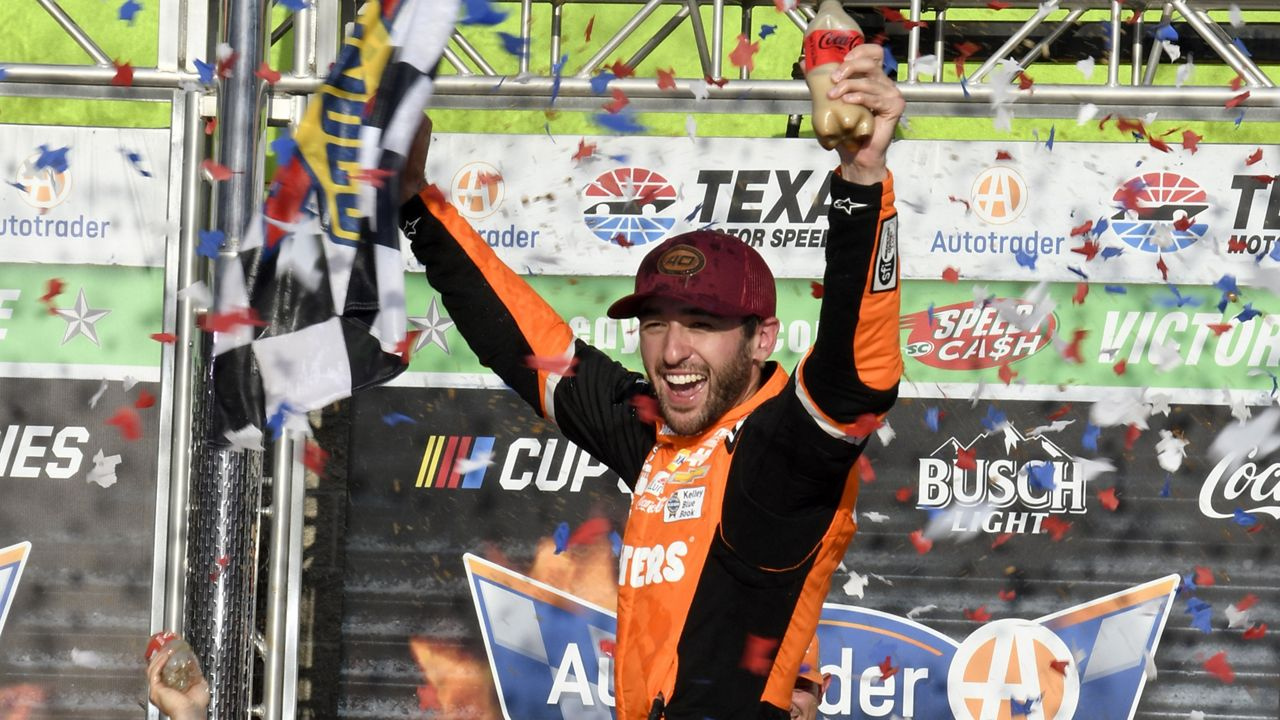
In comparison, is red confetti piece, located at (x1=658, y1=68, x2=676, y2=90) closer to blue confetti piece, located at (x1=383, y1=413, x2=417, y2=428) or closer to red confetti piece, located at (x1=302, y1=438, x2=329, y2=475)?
blue confetti piece, located at (x1=383, y1=413, x2=417, y2=428)

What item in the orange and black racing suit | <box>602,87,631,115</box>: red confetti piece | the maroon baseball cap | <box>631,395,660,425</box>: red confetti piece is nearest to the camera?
the orange and black racing suit

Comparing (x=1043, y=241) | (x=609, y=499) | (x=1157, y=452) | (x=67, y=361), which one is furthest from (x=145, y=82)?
(x=1157, y=452)

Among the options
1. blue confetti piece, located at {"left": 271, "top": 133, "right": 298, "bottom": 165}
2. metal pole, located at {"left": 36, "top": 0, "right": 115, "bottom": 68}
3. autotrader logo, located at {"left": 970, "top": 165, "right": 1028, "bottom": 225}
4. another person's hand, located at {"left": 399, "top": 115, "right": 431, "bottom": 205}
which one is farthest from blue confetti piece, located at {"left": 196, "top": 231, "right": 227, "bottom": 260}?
autotrader logo, located at {"left": 970, "top": 165, "right": 1028, "bottom": 225}

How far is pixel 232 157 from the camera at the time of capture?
5008 millimetres

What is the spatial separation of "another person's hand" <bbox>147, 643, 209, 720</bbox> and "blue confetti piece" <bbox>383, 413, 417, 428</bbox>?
2984 mm

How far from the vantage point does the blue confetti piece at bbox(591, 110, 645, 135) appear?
539cm

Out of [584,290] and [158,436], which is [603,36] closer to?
[584,290]

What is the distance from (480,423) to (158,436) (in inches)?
48.7

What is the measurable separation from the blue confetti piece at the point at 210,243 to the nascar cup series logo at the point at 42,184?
749 millimetres

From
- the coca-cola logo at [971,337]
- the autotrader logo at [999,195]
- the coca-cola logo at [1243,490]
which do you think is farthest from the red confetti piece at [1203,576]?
the autotrader logo at [999,195]

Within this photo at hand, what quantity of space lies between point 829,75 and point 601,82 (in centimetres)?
324

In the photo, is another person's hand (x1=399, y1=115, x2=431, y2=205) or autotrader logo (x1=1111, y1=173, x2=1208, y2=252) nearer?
another person's hand (x1=399, y1=115, x2=431, y2=205)

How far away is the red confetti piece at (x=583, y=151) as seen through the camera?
5551 millimetres

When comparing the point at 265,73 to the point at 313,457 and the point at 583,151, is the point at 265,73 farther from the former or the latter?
the point at 313,457
